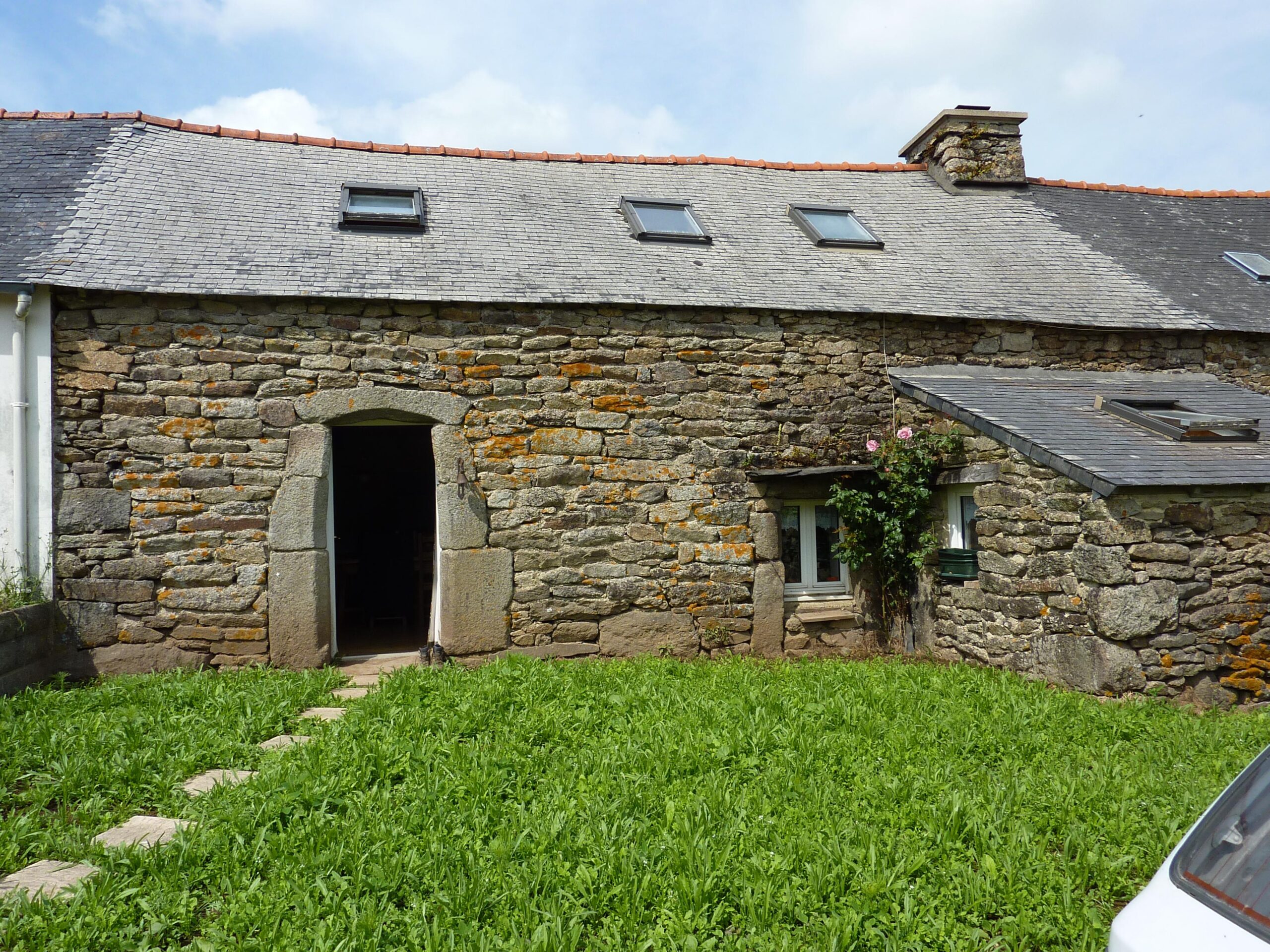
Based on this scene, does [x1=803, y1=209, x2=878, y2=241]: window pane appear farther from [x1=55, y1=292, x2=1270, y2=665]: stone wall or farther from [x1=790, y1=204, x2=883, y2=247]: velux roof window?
[x1=55, y1=292, x2=1270, y2=665]: stone wall

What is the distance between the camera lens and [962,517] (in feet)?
22.5

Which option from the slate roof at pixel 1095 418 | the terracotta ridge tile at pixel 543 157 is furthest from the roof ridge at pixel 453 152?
the slate roof at pixel 1095 418

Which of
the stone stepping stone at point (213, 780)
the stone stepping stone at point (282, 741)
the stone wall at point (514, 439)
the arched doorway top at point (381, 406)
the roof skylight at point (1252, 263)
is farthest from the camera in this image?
the roof skylight at point (1252, 263)

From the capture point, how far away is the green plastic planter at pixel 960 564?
657 cm

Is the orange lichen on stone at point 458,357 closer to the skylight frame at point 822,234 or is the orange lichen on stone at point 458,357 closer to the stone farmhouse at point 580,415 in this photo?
the stone farmhouse at point 580,415

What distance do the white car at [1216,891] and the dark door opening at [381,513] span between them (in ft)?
31.6

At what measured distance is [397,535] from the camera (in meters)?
11.1

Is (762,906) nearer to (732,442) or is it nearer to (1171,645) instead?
(1171,645)

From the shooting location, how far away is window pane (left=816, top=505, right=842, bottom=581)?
24.4ft

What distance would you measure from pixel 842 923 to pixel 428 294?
212 inches

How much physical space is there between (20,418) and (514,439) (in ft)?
11.7

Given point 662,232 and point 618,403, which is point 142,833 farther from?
point 662,232

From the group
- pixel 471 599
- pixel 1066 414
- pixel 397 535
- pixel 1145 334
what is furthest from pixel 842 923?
pixel 397 535

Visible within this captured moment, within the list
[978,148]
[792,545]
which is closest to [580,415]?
[792,545]
